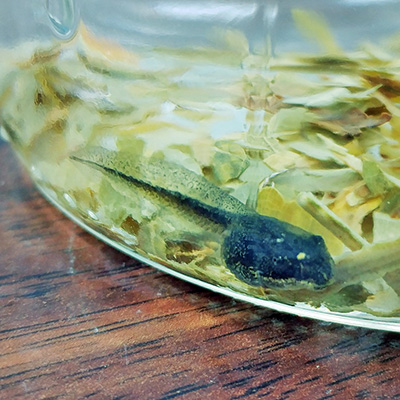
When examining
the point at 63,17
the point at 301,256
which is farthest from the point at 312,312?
the point at 63,17

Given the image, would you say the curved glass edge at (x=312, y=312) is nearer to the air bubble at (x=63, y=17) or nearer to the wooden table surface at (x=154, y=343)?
the wooden table surface at (x=154, y=343)

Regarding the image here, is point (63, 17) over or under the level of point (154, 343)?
over

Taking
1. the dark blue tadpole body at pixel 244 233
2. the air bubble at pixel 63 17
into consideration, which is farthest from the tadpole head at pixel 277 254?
the air bubble at pixel 63 17

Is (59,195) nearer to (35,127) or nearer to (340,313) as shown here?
(35,127)

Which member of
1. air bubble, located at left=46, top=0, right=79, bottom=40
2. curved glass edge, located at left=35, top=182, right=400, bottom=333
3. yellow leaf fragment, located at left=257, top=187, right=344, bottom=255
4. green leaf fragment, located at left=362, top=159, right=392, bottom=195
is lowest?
curved glass edge, located at left=35, top=182, right=400, bottom=333

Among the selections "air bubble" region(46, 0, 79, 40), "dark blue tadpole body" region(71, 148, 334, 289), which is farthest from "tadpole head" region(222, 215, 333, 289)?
"air bubble" region(46, 0, 79, 40)

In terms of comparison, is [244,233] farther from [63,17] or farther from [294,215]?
[63,17]

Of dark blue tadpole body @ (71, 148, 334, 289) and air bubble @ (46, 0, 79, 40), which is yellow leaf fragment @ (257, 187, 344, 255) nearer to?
dark blue tadpole body @ (71, 148, 334, 289)
